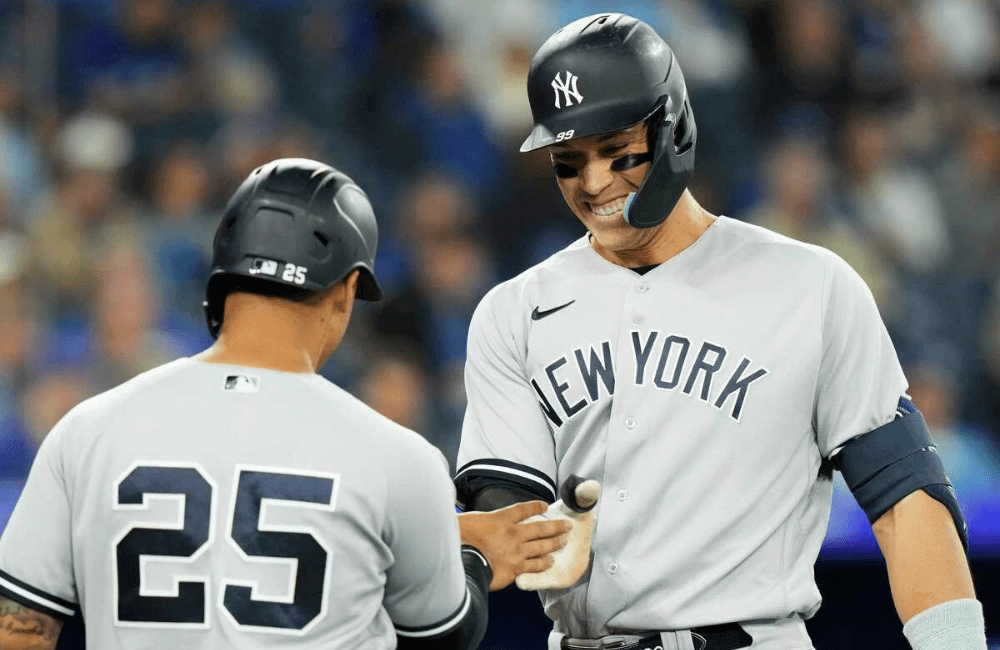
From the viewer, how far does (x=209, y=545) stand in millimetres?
2133

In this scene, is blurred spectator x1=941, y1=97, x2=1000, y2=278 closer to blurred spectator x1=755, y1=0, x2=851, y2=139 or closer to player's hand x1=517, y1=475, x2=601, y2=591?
blurred spectator x1=755, y1=0, x2=851, y2=139

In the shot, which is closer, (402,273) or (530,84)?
(530,84)

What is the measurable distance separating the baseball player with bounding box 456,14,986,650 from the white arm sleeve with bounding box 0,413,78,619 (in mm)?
853

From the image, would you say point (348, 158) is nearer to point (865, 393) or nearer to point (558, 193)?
point (558, 193)

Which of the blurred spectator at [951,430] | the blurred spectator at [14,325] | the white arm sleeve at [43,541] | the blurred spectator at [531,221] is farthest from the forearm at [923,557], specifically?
the blurred spectator at [531,221]

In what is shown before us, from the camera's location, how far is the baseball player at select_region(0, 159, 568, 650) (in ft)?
7.00

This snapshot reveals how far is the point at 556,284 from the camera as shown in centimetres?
286

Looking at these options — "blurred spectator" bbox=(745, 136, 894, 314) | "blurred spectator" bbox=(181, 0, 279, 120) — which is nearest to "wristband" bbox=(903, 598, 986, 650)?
"blurred spectator" bbox=(745, 136, 894, 314)

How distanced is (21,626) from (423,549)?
664mm

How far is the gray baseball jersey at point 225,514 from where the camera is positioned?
6.99 feet

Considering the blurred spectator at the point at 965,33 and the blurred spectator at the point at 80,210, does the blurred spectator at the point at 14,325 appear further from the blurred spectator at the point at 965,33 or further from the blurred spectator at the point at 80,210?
the blurred spectator at the point at 965,33

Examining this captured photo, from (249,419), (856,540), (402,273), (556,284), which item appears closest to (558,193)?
(402,273)

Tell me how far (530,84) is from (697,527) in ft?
3.08

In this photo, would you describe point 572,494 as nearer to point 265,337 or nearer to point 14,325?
point 265,337
